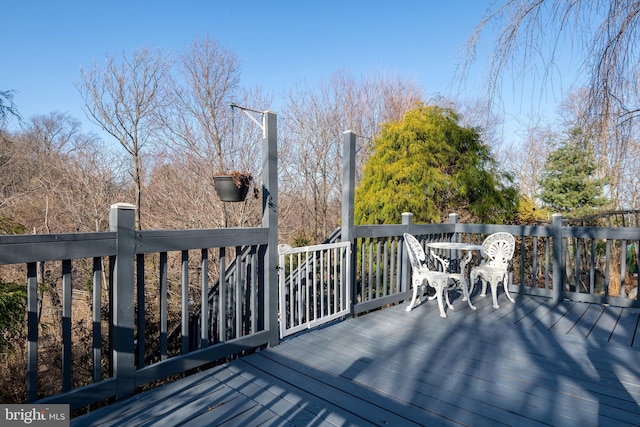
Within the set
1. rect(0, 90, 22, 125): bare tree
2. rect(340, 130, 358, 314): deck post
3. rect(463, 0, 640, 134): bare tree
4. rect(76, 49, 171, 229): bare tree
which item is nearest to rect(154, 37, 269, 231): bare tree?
rect(76, 49, 171, 229): bare tree

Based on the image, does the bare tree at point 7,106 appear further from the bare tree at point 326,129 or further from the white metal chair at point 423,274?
the bare tree at point 326,129

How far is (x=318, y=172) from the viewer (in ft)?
38.2

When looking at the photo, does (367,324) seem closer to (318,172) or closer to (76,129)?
(318,172)

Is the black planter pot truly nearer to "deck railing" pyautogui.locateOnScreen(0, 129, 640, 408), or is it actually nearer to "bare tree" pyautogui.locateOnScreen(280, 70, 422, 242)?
"deck railing" pyautogui.locateOnScreen(0, 129, 640, 408)

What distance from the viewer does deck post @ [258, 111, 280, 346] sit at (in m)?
2.91

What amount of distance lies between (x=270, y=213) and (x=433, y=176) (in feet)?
14.2

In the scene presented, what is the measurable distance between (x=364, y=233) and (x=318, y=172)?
7.91 metres

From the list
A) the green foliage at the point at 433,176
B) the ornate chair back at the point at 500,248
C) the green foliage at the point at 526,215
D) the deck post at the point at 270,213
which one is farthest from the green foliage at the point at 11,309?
the green foliage at the point at 526,215

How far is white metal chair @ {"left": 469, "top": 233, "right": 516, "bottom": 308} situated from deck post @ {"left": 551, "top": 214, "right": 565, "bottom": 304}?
1.84ft

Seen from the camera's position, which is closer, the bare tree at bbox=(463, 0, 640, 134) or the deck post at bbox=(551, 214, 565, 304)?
the bare tree at bbox=(463, 0, 640, 134)

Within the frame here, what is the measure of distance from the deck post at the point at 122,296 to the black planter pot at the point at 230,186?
2.80 feet

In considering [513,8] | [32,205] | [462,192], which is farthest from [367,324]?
[32,205]

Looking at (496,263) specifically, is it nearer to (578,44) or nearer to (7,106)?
(578,44)

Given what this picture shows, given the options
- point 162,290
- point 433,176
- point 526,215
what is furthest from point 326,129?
point 162,290
